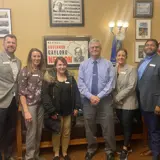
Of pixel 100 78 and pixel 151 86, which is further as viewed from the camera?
pixel 100 78

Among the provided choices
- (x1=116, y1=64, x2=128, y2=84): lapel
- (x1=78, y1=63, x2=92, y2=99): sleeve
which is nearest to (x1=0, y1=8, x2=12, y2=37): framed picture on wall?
(x1=78, y1=63, x2=92, y2=99): sleeve

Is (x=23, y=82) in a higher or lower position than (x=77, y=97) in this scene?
higher

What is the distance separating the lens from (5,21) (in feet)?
10.8

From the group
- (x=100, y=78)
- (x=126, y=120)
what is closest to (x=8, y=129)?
(x=100, y=78)

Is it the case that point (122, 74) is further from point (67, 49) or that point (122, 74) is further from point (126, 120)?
point (67, 49)

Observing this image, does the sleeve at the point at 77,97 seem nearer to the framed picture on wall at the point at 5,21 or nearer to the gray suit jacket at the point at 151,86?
the gray suit jacket at the point at 151,86

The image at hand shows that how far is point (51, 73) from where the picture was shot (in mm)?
2447

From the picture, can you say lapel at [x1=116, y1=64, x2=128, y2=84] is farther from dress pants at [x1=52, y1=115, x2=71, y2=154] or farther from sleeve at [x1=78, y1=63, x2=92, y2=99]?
dress pants at [x1=52, y1=115, x2=71, y2=154]

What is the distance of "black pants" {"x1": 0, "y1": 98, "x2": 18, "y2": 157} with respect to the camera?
2.41 meters

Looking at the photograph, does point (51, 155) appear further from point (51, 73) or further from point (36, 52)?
point (36, 52)

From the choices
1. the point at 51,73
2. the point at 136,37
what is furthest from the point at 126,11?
the point at 51,73

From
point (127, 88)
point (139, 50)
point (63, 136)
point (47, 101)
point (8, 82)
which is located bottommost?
point (63, 136)

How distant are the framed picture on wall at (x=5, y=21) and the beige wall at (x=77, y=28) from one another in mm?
66

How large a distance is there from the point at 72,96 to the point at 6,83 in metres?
0.77
